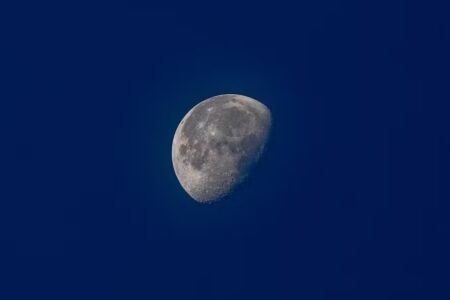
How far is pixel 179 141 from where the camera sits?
5000 centimetres

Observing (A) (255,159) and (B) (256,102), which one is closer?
(A) (255,159)

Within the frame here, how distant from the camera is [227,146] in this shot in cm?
4666

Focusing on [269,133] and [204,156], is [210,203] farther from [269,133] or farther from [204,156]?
[269,133]

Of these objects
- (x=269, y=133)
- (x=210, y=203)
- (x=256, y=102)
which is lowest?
(x=210, y=203)

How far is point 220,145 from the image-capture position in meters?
46.7

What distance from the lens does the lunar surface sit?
4681cm

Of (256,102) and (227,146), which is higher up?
(256,102)

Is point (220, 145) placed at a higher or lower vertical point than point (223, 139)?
lower

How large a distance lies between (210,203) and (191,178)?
2408 millimetres

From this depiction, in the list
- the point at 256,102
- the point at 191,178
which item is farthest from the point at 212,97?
the point at 191,178

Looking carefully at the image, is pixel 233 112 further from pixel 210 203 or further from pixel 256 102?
pixel 210 203

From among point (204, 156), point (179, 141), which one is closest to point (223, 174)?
point (204, 156)

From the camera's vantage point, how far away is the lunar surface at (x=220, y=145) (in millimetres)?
46812

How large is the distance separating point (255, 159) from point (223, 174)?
2600 millimetres
